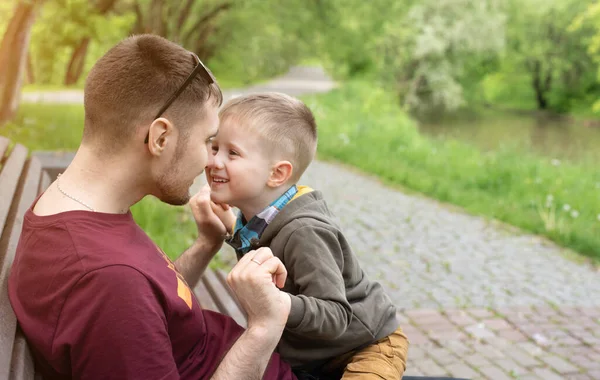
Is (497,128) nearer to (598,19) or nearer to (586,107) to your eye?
(598,19)

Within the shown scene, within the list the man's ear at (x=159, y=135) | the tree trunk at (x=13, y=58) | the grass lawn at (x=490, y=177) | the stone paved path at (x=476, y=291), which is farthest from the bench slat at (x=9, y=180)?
the tree trunk at (x=13, y=58)

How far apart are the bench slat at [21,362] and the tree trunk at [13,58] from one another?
10.4 m

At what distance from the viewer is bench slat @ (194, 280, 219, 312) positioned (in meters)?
3.09

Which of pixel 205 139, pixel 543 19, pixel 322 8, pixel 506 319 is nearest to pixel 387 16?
pixel 322 8

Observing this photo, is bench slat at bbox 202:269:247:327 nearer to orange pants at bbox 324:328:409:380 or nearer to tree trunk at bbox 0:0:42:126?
orange pants at bbox 324:328:409:380

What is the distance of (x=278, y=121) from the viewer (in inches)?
88.4

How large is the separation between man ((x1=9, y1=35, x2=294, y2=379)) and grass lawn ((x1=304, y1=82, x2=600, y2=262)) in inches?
253

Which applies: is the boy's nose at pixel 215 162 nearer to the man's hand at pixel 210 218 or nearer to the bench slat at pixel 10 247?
the man's hand at pixel 210 218

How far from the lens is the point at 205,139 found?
5.68 feet

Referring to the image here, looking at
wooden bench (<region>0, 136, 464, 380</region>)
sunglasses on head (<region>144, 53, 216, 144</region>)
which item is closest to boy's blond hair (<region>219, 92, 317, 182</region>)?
sunglasses on head (<region>144, 53, 216, 144</region>)

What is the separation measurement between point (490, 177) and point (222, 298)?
8013 mm

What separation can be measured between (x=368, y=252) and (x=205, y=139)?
5.20 m

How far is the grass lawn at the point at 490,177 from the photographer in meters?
8.04

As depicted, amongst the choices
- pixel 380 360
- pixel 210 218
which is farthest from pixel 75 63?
pixel 380 360
